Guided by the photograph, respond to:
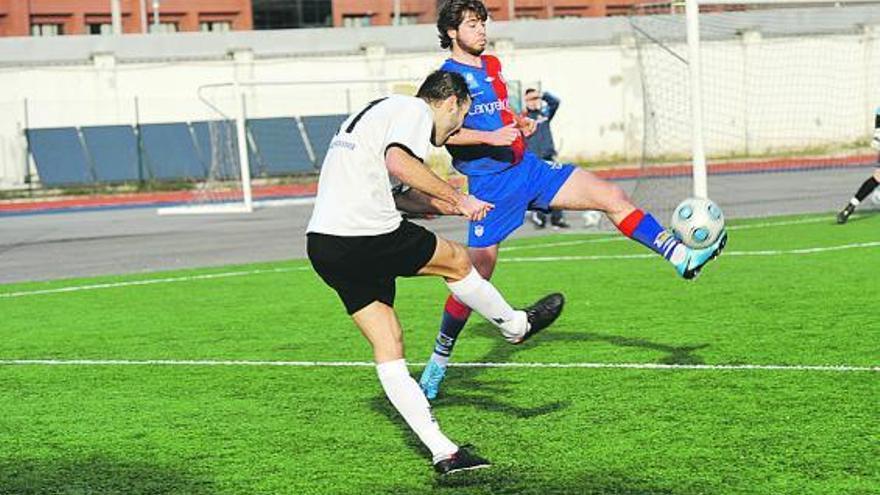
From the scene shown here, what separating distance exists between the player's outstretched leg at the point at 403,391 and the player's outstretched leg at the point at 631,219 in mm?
2211

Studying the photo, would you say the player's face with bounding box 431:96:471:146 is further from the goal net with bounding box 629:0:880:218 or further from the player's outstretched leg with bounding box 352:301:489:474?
the goal net with bounding box 629:0:880:218

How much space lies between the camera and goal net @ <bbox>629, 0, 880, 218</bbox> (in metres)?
32.0

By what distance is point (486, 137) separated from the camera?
8.79m

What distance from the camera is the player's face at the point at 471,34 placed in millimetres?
9266

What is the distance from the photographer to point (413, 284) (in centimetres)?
1616

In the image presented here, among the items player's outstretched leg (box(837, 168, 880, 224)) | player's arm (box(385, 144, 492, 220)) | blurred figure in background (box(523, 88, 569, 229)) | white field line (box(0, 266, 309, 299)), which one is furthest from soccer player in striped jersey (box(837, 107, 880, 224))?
player's arm (box(385, 144, 492, 220))

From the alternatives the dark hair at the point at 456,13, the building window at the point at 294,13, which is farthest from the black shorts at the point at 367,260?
the building window at the point at 294,13

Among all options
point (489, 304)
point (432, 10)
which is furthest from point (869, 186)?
point (432, 10)

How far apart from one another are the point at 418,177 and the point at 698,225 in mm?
2406

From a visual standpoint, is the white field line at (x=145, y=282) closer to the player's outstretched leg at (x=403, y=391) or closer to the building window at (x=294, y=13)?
the player's outstretched leg at (x=403, y=391)

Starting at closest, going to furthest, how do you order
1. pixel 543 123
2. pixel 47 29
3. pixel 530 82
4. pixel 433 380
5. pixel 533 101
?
1. pixel 433 380
2. pixel 533 101
3. pixel 543 123
4. pixel 530 82
5. pixel 47 29

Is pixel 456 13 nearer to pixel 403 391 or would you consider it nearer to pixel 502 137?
pixel 502 137

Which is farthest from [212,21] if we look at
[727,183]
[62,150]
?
[727,183]

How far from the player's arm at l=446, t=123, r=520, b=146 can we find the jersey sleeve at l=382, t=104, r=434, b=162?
164 centimetres
